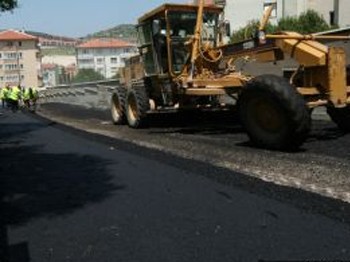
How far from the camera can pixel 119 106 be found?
18734 millimetres

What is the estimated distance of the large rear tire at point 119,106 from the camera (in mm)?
18484

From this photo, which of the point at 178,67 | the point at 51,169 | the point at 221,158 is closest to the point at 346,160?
the point at 221,158

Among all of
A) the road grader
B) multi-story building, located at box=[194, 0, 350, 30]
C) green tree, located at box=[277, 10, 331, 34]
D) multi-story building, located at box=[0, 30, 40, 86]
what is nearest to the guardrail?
the road grader

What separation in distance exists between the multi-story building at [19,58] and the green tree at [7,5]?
116978mm

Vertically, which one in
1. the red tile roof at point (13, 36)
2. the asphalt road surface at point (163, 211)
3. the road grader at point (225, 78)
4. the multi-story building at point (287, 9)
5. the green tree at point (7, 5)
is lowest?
the asphalt road surface at point (163, 211)

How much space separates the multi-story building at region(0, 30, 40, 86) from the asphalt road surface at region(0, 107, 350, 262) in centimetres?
12473

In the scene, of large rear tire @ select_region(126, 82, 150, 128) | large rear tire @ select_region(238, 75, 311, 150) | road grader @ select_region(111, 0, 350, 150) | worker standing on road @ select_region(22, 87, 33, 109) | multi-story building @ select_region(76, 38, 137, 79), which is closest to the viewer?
large rear tire @ select_region(238, 75, 311, 150)

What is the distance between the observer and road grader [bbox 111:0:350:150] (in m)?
10.8

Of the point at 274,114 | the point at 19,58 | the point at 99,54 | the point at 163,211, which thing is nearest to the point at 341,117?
the point at 274,114

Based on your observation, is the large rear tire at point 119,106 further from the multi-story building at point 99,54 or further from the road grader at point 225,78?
the multi-story building at point 99,54

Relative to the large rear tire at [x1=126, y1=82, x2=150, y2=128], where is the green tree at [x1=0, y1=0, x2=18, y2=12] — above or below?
above

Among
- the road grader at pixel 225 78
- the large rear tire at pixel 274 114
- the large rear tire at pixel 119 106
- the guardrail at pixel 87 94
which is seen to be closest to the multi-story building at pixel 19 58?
the guardrail at pixel 87 94

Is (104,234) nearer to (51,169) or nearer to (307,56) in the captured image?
(51,169)

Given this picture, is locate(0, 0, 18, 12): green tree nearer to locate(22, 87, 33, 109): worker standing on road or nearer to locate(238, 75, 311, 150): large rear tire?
locate(238, 75, 311, 150): large rear tire
